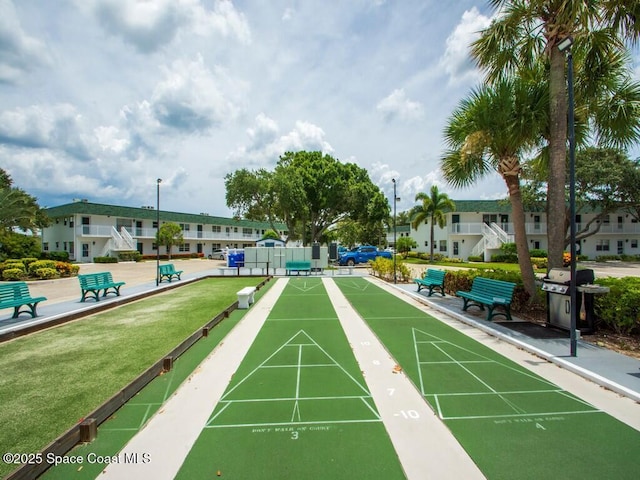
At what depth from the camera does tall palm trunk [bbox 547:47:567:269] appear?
320 inches

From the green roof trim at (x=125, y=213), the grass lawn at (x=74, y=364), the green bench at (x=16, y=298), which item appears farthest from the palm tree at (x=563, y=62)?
the green roof trim at (x=125, y=213)

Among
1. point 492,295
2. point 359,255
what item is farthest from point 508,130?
point 359,255

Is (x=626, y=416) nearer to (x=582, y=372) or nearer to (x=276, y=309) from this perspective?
(x=582, y=372)

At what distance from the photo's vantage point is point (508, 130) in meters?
8.62

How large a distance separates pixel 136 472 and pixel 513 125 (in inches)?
410

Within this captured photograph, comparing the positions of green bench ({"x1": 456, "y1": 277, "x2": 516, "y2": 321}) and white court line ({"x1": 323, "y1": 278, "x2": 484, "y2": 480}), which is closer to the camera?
white court line ({"x1": 323, "y1": 278, "x2": 484, "y2": 480})

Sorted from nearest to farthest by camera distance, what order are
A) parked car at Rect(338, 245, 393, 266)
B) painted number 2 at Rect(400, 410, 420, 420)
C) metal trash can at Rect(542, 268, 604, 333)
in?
painted number 2 at Rect(400, 410, 420, 420), metal trash can at Rect(542, 268, 604, 333), parked car at Rect(338, 245, 393, 266)

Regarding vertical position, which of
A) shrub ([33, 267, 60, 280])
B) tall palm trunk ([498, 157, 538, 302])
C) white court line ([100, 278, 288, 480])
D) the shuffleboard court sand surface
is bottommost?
the shuffleboard court sand surface

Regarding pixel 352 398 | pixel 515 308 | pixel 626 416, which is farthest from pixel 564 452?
pixel 515 308

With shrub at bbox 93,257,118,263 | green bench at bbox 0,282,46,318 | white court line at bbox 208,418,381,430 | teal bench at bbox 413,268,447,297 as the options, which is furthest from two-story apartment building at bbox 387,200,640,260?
shrub at bbox 93,257,118,263

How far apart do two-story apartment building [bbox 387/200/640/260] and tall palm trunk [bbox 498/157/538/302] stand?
2801 cm

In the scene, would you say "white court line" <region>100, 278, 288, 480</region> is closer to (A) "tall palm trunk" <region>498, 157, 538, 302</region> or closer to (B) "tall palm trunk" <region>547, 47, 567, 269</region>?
(A) "tall palm trunk" <region>498, 157, 538, 302</region>

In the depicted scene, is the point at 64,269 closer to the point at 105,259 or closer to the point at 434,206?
the point at 105,259

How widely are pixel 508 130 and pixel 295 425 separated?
29.5ft
